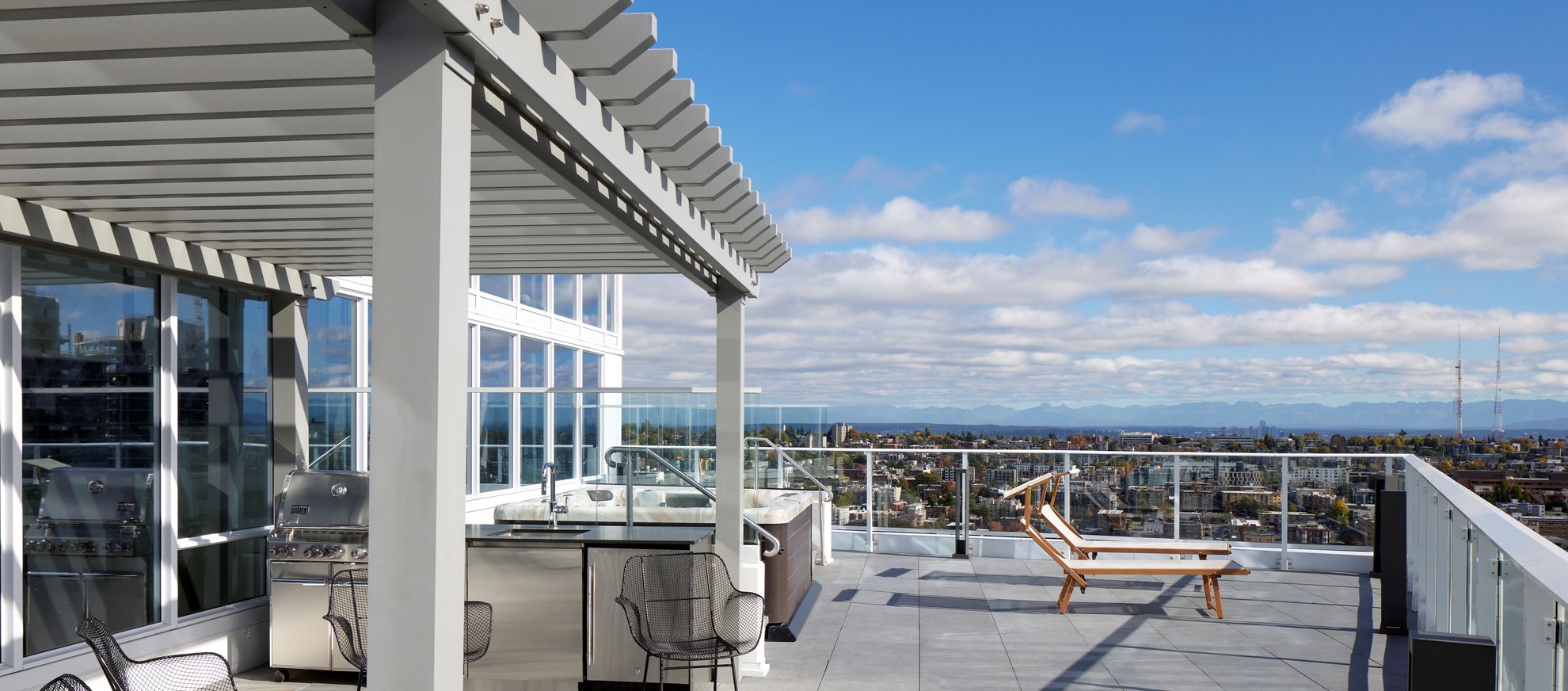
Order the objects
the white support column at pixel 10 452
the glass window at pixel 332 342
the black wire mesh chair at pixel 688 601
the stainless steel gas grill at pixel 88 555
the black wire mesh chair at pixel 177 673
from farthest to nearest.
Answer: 1. the glass window at pixel 332 342
2. the black wire mesh chair at pixel 688 601
3. the stainless steel gas grill at pixel 88 555
4. the white support column at pixel 10 452
5. the black wire mesh chair at pixel 177 673

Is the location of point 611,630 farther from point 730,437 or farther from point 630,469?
point 730,437

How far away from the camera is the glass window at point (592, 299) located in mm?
13273

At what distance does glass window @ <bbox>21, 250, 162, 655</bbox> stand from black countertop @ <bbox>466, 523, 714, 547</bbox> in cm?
173

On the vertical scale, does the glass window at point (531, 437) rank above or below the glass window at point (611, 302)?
below

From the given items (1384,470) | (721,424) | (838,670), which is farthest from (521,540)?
(1384,470)

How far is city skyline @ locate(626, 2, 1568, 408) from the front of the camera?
82.7 feet

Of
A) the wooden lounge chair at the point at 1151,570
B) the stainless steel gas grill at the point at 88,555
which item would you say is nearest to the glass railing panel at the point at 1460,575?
the wooden lounge chair at the point at 1151,570

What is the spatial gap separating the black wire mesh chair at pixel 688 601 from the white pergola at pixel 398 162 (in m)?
0.30

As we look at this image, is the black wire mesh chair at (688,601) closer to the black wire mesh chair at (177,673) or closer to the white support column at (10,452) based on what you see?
the black wire mesh chair at (177,673)

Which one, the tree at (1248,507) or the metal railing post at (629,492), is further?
the tree at (1248,507)

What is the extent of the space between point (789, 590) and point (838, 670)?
1.14 meters

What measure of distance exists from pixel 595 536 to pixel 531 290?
238 inches

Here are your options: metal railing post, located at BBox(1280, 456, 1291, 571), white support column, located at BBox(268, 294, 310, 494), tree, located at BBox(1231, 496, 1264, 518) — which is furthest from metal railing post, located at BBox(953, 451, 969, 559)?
white support column, located at BBox(268, 294, 310, 494)

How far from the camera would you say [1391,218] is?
3966 centimetres
